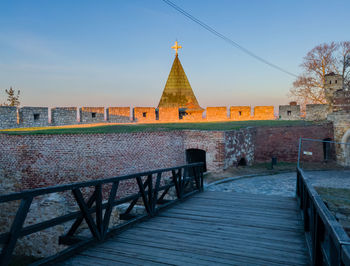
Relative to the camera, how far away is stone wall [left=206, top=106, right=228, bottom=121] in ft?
62.4

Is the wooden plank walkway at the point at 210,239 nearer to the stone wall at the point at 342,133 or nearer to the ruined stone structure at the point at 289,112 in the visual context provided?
the stone wall at the point at 342,133

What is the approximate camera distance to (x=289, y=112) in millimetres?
20938

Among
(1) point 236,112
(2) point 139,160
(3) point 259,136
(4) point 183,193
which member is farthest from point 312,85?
(4) point 183,193

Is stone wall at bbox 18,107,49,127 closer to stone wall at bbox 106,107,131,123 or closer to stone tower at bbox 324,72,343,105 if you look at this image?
stone wall at bbox 106,107,131,123

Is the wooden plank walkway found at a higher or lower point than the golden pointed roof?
lower

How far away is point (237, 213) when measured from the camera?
17.5ft

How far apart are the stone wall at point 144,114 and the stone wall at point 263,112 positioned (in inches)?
285

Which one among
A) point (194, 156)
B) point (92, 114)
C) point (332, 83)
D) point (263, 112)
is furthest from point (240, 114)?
point (92, 114)

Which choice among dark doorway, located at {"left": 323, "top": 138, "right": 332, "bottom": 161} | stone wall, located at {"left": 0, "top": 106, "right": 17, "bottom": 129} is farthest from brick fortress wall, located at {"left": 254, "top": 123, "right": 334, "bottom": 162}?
stone wall, located at {"left": 0, "top": 106, "right": 17, "bottom": 129}

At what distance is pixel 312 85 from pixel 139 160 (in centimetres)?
2248

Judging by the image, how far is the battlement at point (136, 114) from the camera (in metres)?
14.1

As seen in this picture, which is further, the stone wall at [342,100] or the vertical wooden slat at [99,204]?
the stone wall at [342,100]

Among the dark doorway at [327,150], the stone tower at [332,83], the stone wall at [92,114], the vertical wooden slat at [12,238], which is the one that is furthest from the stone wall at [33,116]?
the stone tower at [332,83]

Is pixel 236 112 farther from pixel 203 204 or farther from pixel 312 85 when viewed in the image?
pixel 203 204
